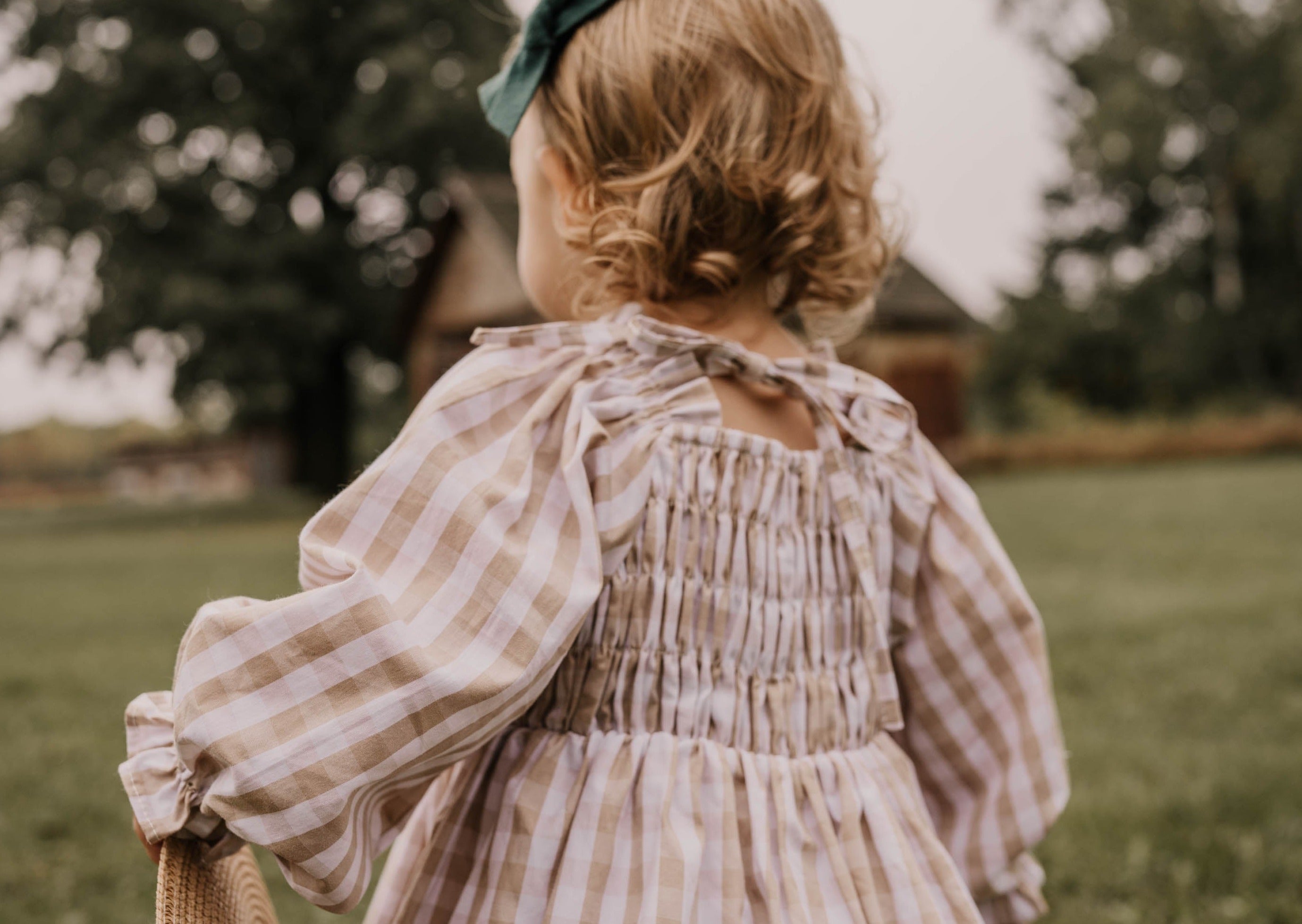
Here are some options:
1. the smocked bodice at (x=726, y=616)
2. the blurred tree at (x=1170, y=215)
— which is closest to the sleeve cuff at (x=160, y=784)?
the smocked bodice at (x=726, y=616)

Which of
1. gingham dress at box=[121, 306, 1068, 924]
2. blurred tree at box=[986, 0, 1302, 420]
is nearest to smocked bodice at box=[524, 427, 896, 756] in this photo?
gingham dress at box=[121, 306, 1068, 924]

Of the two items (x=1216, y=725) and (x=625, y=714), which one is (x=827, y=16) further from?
(x=1216, y=725)

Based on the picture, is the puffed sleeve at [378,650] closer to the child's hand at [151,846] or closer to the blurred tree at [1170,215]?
the child's hand at [151,846]

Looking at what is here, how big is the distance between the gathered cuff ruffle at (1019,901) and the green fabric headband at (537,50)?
1.13 m

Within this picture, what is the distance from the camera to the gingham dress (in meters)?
1.00

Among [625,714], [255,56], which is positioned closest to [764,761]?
[625,714]

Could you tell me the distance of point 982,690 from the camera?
1453 millimetres

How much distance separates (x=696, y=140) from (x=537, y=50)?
24cm

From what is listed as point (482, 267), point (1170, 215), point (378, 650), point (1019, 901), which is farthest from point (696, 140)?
point (1170, 215)

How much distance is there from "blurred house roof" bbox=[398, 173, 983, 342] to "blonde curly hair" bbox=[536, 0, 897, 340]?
39.6ft

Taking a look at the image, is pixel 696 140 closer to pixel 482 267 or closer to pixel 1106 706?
pixel 1106 706

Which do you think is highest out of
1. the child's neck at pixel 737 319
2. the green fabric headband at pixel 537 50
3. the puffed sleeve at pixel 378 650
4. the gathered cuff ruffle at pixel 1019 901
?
the green fabric headband at pixel 537 50

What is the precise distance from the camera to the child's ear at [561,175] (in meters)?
1.31

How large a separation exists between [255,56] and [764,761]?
16.8 meters
